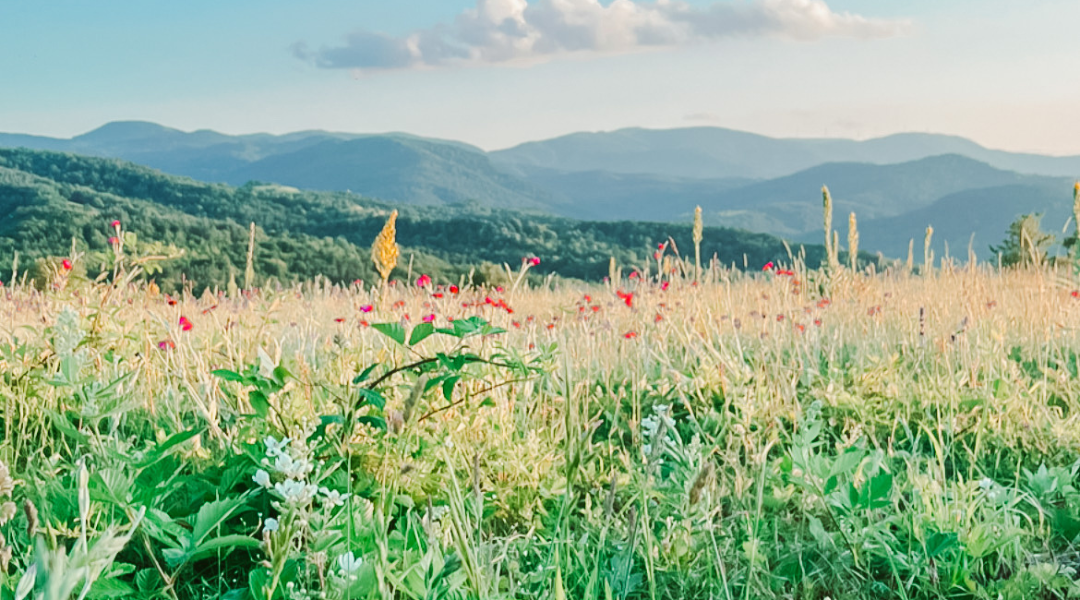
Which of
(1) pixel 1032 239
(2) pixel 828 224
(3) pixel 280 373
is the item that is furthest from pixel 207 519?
(1) pixel 1032 239

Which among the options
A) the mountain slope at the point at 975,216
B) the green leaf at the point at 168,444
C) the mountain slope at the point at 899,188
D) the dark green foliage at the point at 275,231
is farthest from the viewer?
the mountain slope at the point at 899,188

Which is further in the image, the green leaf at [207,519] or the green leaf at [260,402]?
the green leaf at [260,402]

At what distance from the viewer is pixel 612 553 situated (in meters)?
2.04

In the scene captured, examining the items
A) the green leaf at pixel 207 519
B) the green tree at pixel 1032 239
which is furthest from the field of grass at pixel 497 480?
the green tree at pixel 1032 239

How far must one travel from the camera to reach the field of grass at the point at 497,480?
1.44 metres

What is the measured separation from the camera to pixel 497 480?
93.1 inches

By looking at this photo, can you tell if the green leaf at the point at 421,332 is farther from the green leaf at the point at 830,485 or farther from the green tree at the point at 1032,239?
the green tree at the point at 1032,239

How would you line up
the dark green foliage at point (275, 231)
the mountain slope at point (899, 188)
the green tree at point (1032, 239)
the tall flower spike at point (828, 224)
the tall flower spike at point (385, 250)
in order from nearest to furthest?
the tall flower spike at point (385, 250) < the tall flower spike at point (828, 224) < the green tree at point (1032, 239) < the dark green foliage at point (275, 231) < the mountain slope at point (899, 188)

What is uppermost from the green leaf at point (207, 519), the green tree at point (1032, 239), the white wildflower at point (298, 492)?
the white wildflower at point (298, 492)

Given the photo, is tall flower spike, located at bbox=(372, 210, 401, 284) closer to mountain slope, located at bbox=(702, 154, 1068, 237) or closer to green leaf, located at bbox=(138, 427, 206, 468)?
green leaf, located at bbox=(138, 427, 206, 468)

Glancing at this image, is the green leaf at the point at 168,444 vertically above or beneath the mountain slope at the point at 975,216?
above

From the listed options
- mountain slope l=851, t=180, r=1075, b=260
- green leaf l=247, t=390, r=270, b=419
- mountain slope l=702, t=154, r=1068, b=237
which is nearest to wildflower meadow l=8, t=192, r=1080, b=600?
green leaf l=247, t=390, r=270, b=419

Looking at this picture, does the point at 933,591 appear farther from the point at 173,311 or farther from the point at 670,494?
the point at 173,311

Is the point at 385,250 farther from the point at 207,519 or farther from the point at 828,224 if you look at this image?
the point at 828,224
